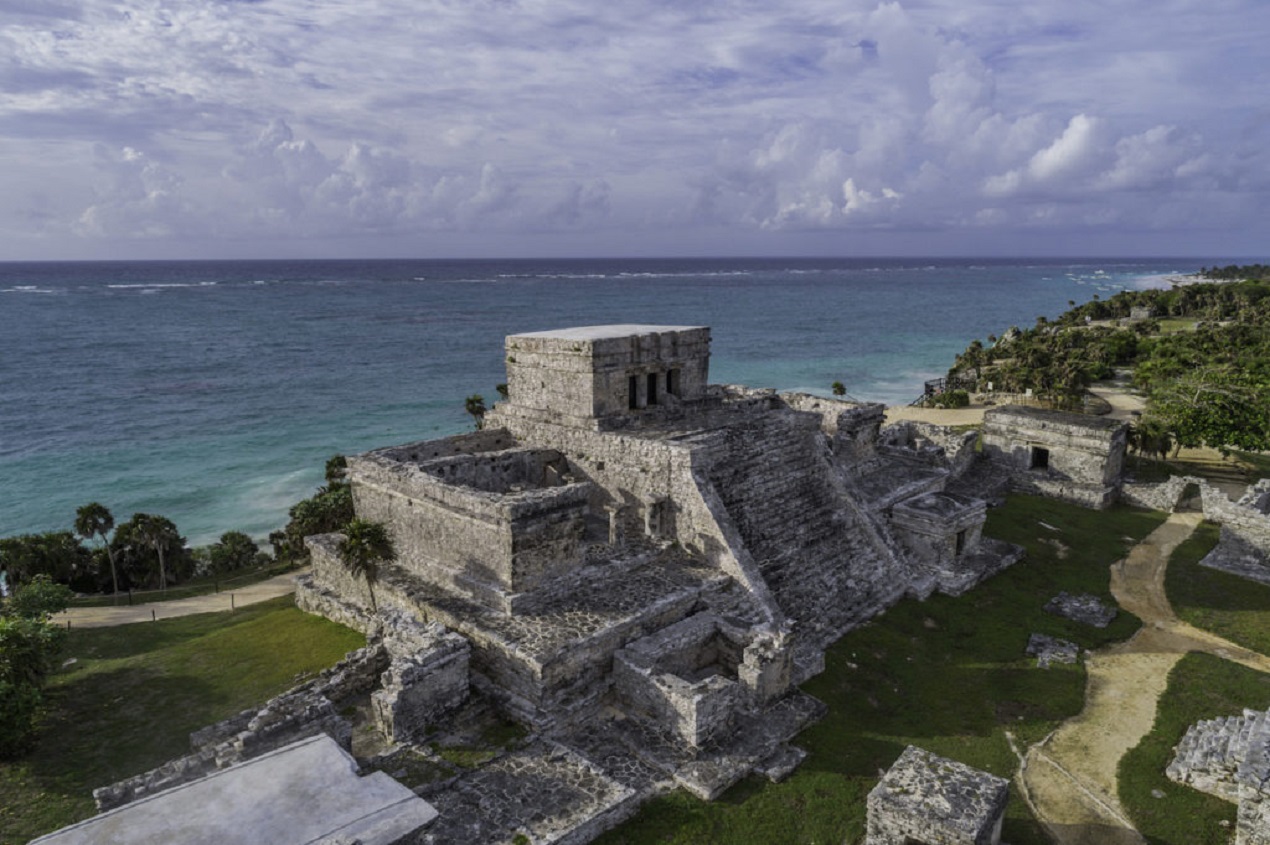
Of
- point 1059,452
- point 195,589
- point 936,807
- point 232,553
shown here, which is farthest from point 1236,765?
point 232,553

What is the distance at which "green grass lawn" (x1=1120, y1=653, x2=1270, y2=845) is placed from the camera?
13.0 m

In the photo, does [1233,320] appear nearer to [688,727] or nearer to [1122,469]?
[1122,469]

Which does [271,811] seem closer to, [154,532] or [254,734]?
[254,734]

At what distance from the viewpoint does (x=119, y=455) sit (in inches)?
1874

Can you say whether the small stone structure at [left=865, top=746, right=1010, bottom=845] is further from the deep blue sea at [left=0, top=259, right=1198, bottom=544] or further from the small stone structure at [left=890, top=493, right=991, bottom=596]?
the deep blue sea at [left=0, top=259, right=1198, bottom=544]

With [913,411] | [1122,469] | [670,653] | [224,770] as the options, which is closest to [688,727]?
[670,653]

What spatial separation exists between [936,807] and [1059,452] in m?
23.6

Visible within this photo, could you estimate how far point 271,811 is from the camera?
10.5 m

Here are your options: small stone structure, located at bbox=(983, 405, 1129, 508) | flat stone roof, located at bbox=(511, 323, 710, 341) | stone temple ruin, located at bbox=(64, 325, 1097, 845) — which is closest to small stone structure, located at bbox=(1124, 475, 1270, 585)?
small stone structure, located at bbox=(983, 405, 1129, 508)

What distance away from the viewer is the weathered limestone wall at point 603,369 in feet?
72.7

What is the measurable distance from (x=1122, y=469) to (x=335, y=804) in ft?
110

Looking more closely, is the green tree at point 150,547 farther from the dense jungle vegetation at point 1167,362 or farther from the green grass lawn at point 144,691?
the dense jungle vegetation at point 1167,362

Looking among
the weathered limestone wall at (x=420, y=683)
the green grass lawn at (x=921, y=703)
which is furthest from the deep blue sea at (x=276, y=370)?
the green grass lawn at (x=921, y=703)

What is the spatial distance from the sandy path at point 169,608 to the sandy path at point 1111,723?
20904 mm
